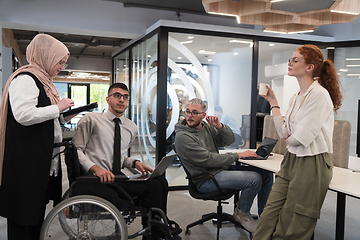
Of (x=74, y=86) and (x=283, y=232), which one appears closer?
(x=283, y=232)

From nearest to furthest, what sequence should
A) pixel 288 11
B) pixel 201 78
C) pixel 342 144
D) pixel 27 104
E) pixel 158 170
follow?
pixel 27 104 → pixel 158 170 → pixel 342 144 → pixel 288 11 → pixel 201 78

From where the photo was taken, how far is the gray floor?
302 cm

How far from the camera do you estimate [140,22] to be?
18.2ft

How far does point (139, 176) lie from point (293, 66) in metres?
1.41

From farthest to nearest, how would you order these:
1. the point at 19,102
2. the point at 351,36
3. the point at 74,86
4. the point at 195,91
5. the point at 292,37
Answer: the point at 74,86 → the point at 351,36 → the point at 292,37 → the point at 195,91 → the point at 19,102

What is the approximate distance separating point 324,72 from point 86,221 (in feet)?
6.22

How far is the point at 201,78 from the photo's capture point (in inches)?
191

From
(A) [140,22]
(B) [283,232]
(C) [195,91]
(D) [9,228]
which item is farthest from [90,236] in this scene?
(A) [140,22]

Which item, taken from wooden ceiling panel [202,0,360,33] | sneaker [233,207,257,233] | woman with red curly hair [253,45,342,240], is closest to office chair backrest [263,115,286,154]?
sneaker [233,207,257,233]

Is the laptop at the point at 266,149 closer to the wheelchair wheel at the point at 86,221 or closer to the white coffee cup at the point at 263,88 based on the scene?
the white coffee cup at the point at 263,88

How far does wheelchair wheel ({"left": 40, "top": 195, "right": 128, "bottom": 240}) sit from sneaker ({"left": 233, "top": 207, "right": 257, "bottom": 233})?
1.19 m

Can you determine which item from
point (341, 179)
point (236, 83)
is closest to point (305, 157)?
point (341, 179)

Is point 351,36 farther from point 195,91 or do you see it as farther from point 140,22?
point 140,22

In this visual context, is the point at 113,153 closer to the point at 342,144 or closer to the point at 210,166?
the point at 210,166
